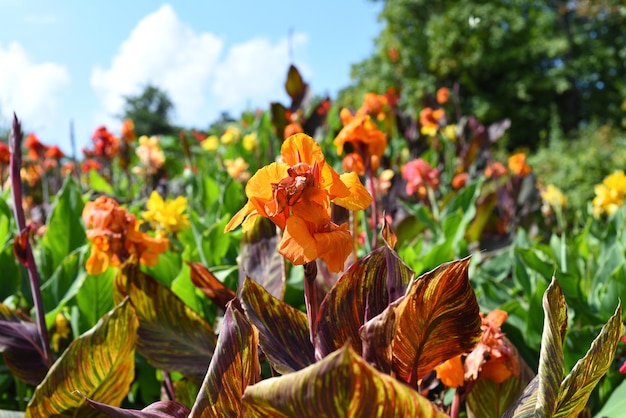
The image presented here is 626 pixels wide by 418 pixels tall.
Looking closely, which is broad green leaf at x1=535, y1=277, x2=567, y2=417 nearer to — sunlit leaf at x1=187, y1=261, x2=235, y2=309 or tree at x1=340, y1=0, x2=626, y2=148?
sunlit leaf at x1=187, y1=261, x2=235, y2=309

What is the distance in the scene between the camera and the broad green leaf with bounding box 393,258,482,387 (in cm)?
53

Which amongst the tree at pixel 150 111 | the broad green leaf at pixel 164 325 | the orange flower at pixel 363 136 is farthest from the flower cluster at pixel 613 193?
the tree at pixel 150 111

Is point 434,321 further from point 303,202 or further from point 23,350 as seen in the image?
point 23,350

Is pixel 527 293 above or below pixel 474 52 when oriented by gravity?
below

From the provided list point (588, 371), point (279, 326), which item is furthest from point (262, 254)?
point (588, 371)

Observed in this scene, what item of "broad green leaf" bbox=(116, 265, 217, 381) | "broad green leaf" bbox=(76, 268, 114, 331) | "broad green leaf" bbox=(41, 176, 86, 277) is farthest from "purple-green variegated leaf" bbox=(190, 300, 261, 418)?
"broad green leaf" bbox=(41, 176, 86, 277)

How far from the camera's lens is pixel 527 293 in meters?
1.53

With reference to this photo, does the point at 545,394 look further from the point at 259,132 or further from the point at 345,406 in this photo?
the point at 259,132

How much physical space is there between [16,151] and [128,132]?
3.02 m

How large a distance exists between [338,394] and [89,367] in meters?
0.43

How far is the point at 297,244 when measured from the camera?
0.55m

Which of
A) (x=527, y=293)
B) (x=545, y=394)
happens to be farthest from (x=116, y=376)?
(x=527, y=293)

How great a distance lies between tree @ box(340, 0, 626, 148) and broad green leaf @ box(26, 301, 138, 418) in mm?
16510

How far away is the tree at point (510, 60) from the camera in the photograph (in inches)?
674
